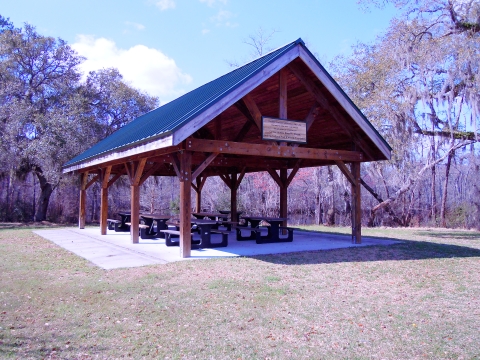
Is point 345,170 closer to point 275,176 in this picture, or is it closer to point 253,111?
point 275,176

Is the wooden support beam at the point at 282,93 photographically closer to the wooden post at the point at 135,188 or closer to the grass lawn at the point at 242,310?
the grass lawn at the point at 242,310

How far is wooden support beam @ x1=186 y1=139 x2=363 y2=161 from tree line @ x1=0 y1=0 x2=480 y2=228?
564cm

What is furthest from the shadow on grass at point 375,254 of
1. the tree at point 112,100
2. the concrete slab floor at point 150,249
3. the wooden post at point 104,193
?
the tree at point 112,100

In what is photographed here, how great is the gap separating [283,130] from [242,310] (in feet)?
15.8

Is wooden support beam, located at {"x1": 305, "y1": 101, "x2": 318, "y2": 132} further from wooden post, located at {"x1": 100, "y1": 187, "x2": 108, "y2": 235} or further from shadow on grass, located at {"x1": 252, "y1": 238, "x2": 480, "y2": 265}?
wooden post, located at {"x1": 100, "y1": 187, "x2": 108, "y2": 235}

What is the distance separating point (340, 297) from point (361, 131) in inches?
228

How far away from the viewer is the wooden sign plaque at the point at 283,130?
8.18 m

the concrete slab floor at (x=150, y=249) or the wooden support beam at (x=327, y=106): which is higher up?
the wooden support beam at (x=327, y=106)

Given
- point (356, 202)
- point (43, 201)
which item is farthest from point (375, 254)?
point (43, 201)

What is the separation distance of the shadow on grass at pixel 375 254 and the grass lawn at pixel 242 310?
241 mm

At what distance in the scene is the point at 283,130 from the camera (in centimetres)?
844

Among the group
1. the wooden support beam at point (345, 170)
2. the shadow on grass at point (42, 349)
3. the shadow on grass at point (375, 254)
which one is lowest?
the shadow on grass at point (42, 349)

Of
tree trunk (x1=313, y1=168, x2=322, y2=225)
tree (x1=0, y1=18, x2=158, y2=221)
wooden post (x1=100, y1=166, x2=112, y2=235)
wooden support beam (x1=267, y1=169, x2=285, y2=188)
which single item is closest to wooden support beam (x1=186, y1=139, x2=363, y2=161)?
wooden support beam (x1=267, y1=169, x2=285, y2=188)

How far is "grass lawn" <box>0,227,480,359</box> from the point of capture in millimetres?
3373
